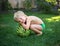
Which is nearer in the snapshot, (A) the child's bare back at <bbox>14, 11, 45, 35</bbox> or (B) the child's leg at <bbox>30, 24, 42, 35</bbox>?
(A) the child's bare back at <bbox>14, 11, 45, 35</bbox>

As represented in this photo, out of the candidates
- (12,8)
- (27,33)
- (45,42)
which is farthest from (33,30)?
(12,8)

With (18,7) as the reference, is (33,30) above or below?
above

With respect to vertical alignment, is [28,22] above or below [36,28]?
above

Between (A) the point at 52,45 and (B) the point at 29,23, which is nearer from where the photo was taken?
(A) the point at 52,45

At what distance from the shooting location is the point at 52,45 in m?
5.36

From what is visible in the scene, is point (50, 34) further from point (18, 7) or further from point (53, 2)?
point (18, 7)

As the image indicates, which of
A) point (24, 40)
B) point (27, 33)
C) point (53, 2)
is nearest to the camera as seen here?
point (24, 40)

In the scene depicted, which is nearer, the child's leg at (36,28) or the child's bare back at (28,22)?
the child's bare back at (28,22)

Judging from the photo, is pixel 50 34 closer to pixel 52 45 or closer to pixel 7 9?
pixel 52 45

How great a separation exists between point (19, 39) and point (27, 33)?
0.38 meters

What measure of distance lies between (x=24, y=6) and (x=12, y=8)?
668 mm

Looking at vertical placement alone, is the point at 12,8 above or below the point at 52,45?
below

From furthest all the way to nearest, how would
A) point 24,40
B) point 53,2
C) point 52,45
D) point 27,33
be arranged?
point 53,2, point 27,33, point 24,40, point 52,45

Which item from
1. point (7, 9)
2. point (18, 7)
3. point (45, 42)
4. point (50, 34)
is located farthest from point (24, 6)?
point (45, 42)
